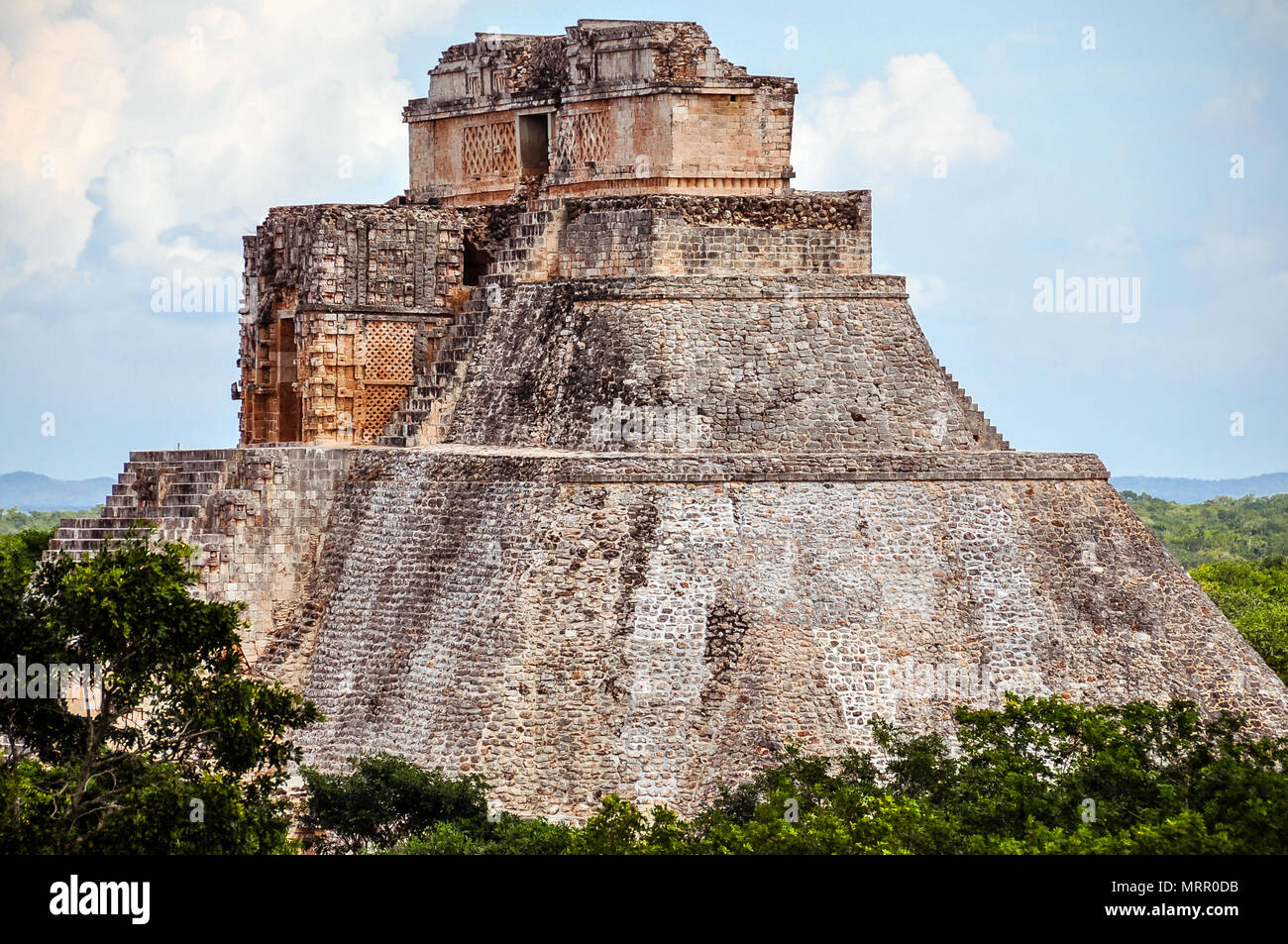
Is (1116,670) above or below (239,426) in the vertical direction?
below

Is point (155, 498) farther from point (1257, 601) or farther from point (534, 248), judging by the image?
point (1257, 601)

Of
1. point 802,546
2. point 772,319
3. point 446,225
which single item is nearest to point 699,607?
point 802,546

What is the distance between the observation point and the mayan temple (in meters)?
25.5

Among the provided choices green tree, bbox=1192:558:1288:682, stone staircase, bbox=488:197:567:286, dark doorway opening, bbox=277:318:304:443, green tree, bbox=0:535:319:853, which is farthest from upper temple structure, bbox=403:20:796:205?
green tree, bbox=0:535:319:853

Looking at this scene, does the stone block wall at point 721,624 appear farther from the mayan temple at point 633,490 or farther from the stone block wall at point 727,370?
the stone block wall at point 727,370

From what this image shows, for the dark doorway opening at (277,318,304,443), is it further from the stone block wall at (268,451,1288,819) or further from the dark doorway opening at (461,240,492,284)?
the stone block wall at (268,451,1288,819)

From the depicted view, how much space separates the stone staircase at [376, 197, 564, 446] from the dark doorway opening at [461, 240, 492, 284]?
1689mm

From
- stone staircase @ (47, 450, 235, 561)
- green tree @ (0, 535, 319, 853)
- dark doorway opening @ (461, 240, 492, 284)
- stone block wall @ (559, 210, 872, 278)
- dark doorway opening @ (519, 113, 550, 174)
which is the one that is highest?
dark doorway opening @ (519, 113, 550, 174)

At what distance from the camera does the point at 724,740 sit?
24703 mm

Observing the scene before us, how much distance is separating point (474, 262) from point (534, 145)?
2167mm

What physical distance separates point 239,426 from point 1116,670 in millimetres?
16354

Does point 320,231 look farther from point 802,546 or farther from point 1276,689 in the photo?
point 1276,689

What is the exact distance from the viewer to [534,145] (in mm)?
34031

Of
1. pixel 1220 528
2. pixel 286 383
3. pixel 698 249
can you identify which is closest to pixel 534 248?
pixel 698 249
